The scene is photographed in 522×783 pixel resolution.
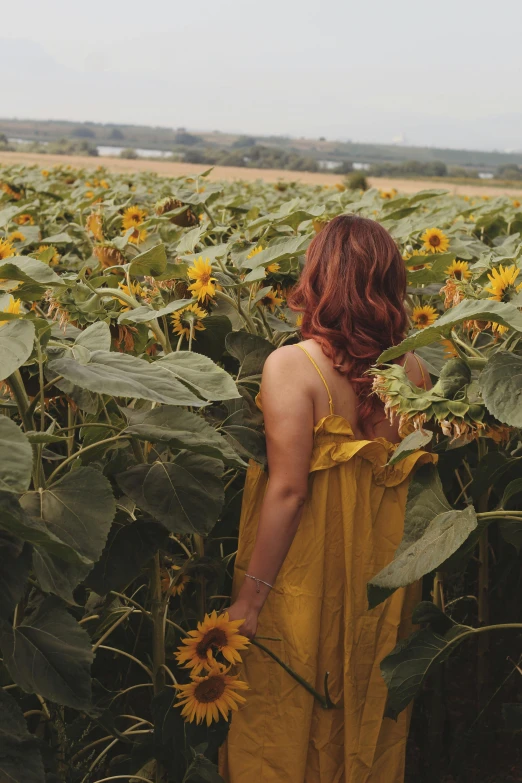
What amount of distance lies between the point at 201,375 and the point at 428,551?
19.0 inches

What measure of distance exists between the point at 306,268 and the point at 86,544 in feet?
3.10

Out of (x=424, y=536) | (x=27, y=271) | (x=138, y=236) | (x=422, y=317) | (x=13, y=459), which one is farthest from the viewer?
(x=138, y=236)

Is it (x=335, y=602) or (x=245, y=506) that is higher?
(x=245, y=506)

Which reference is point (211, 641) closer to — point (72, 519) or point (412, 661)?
point (412, 661)

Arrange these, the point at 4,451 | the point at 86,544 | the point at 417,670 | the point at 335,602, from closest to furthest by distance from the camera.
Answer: the point at 4,451 < the point at 86,544 < the point at 417,670 < the point at 335,602

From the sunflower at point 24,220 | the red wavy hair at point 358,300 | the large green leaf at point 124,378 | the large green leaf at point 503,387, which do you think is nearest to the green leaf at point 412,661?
the red wavy hair at point 358,300

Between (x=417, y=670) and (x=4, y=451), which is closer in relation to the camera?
(x=4, y=451)

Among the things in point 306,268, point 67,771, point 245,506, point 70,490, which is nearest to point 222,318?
point 306,268

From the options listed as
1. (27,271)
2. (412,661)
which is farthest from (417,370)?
(27,271)

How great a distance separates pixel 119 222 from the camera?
3.80m

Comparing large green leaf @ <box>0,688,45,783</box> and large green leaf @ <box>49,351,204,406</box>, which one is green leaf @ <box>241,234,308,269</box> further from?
large green leaf @ <box>0,688,45,783</box>

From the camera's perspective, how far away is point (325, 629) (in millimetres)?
2006

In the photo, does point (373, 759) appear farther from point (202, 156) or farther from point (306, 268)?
point (202, 156)

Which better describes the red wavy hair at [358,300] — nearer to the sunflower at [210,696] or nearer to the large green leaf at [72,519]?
the sunflower at [210,696]
